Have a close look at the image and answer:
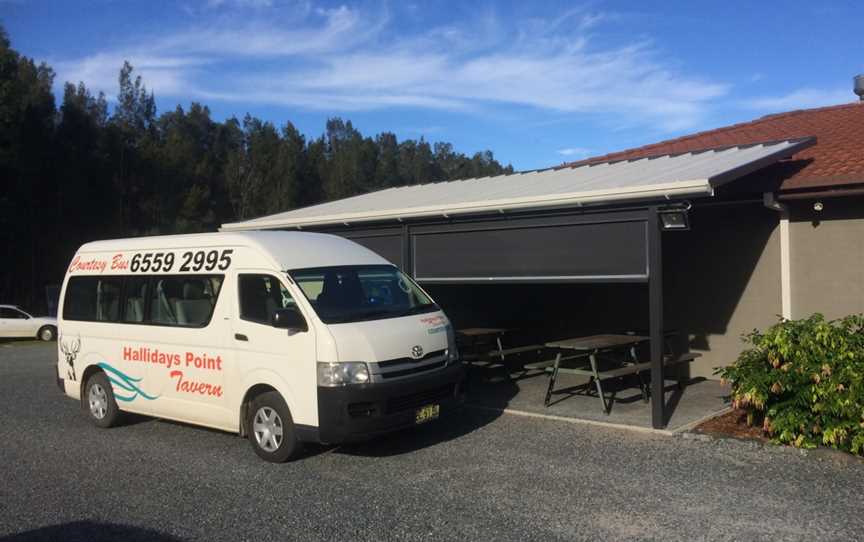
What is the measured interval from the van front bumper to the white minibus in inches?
0.4

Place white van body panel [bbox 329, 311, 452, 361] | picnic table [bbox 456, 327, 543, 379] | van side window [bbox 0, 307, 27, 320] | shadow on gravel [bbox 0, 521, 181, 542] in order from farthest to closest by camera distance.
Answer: van side window [bbox 0, 307, 27, 320], picnic table [bbox 456, 327, 543, 379], white van body panel [bbox 329, 311, 452, 361], shadow on gravel [bbox 0, 521, 181, 542]

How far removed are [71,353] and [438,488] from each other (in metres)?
5.60

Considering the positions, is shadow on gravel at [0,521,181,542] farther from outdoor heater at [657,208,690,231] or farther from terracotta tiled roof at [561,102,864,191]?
terracotta tiled roof at [561,102,864,191]

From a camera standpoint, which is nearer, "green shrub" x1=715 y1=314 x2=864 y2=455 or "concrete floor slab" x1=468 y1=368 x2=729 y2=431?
"green shrub" x1=715 y1=314 x2=864 y2=455

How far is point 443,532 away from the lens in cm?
506

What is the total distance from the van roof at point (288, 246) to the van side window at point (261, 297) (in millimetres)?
229

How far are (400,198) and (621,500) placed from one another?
313 inches

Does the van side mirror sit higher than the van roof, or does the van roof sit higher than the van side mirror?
the van roof

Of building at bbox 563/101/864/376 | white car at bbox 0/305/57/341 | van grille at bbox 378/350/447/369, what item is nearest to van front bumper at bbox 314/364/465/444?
van grille at bbox 378/350/447/369

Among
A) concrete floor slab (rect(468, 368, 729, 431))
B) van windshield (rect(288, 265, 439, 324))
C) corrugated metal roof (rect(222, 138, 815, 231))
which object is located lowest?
concrete floor slab (rect(468, 368, 729, 431))

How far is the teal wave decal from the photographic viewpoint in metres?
8.34

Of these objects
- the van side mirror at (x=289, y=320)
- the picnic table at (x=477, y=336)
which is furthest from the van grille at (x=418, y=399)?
the picnic table at (x=477, y=336)

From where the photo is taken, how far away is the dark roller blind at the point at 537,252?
26.2ft

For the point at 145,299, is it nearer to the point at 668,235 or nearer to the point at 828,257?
the point at 668,235
